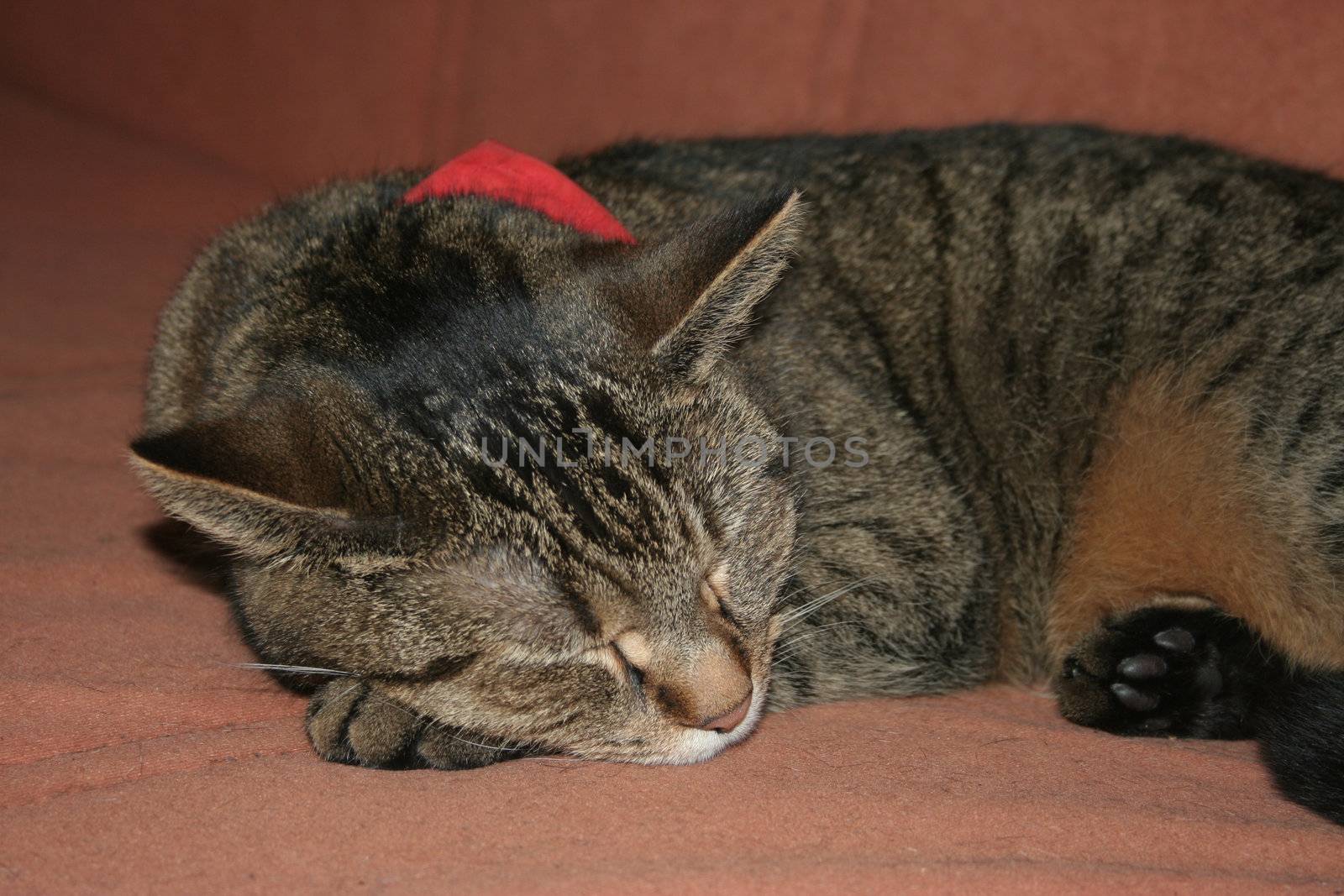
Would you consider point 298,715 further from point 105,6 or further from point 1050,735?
point 105,6

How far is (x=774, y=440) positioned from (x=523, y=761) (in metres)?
0.52

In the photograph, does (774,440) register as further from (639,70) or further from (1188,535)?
(639,70)

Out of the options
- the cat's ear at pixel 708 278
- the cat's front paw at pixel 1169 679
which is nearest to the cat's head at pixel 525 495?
the cat's ear at pixel 708 278

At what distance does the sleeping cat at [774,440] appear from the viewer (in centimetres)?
123

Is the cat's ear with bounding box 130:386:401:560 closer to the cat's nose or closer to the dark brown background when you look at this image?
the cat's nose

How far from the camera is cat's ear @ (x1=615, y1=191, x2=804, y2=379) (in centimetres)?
127

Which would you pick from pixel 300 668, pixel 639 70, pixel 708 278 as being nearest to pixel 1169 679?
pixel 708 278

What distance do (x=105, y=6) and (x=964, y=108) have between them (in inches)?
112

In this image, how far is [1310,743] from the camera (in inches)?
49.8

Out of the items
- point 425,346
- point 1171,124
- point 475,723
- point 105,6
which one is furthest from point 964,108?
point 105,6

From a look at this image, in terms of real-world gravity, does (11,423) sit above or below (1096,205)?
below

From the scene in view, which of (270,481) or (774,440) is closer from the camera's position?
(270,481)

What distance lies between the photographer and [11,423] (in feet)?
6.64

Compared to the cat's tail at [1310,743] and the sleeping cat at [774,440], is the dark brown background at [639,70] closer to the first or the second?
the sleeping cat at [774,440]
